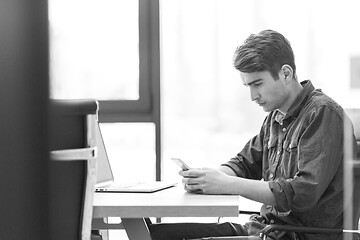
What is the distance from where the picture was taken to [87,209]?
3.60 feet

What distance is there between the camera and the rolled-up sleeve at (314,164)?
4.92 ft

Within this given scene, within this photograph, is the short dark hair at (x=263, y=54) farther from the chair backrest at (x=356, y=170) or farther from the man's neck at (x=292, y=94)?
the chair backrest at (x=356, y=170)

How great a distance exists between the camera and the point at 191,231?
1.64 metres

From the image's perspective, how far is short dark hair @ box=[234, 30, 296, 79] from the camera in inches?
64.8

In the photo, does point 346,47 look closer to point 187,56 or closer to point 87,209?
point 187,56

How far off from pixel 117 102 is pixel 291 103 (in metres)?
1.55

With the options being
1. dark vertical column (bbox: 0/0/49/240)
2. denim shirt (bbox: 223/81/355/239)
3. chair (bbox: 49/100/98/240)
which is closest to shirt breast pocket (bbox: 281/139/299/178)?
denim shirt (bbox: 223/81/355/239)

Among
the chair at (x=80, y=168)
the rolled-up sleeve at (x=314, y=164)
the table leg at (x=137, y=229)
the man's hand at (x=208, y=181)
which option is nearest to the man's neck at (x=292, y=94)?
the rolled-up sleeve at (x=314, y=164)

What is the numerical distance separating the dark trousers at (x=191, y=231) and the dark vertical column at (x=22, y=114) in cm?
144

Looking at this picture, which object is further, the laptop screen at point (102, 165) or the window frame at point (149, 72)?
the window frame at point (149, 72)

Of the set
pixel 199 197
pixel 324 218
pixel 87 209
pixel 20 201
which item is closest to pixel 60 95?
pixel 20 201

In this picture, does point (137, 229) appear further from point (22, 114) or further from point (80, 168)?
point (22, 114)

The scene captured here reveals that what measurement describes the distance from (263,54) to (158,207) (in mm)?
586

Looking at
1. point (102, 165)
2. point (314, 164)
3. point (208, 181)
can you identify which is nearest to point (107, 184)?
point (102, 165)
